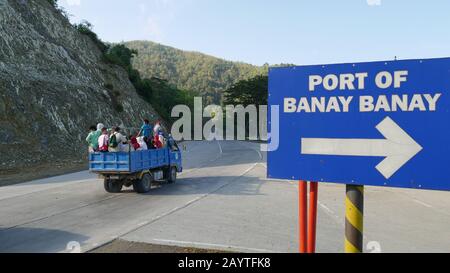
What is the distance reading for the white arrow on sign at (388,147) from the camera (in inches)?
156

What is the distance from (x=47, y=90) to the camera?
107 feet

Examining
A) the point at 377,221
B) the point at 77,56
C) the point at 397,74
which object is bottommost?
the point at 377,221

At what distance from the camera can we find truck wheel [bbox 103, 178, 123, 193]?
15.0m

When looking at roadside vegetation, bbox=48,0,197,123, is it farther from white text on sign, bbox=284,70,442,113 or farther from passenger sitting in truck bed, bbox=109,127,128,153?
white text on sign, bbox=284,70,442,113

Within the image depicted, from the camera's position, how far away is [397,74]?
13.0 ft

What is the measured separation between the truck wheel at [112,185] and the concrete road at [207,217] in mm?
379

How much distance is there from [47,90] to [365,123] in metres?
32.0

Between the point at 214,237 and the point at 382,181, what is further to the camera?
the point at 214,237

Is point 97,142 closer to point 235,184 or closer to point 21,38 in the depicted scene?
point 235,184

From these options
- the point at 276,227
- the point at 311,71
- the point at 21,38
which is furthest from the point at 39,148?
the point at 311,71

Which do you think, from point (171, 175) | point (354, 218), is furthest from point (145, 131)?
point (354, 218)

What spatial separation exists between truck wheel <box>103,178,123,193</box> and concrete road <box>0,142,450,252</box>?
38 centimetres

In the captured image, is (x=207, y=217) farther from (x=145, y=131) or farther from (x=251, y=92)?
(x=251, y=92)

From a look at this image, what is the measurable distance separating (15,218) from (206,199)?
17.3ft
